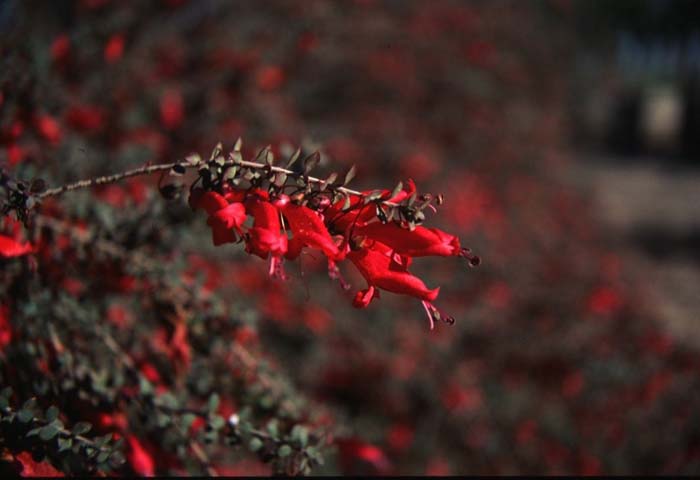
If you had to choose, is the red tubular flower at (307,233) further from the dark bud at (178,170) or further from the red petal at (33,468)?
the red petal at (33,468)

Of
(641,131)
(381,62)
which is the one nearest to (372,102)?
(381,62)

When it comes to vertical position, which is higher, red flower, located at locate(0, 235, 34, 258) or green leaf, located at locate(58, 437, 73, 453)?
→ red flower, located at locate(0, 235, 34, 258)

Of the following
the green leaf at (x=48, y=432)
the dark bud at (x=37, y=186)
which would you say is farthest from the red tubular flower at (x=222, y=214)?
the green leaf at (x=48, y=432)

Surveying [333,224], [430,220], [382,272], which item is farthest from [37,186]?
[430,220]

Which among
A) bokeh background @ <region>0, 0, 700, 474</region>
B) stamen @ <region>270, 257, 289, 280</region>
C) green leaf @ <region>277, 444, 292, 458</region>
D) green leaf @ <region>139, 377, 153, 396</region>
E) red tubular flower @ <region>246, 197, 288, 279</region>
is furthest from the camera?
bokeh background @ <region>0, 0, 700, 474</region>

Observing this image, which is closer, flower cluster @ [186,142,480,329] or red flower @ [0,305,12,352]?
flower cluster @ [186,142,480,329]

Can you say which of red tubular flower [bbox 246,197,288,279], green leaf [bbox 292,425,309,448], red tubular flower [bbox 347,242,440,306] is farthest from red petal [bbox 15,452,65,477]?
red tubular flower [bbox 347,242,440,306]

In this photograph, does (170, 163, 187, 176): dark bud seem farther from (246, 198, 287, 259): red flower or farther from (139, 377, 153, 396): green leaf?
(139, 377, 153, 396): green leaf
